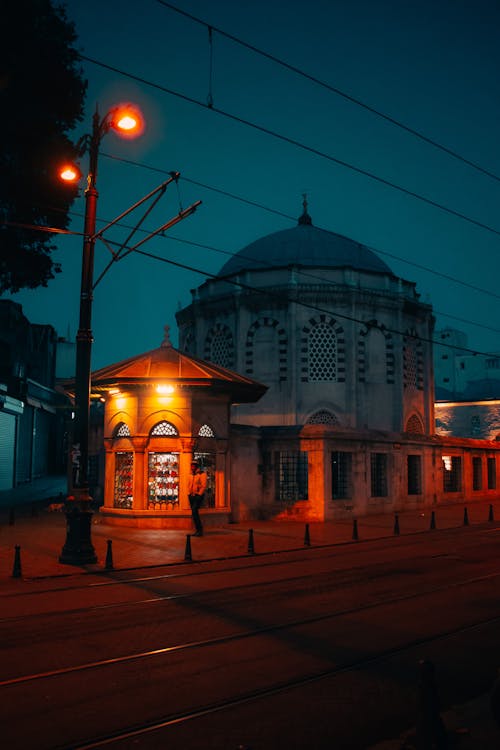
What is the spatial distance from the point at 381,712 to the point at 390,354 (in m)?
34.8

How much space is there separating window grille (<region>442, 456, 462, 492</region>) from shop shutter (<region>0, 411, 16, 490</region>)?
25.7 metres

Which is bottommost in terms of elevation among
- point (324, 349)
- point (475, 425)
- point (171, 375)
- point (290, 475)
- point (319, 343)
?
point (290, 475)

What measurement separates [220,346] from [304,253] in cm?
830

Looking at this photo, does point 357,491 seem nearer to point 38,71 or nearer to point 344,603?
point 344,603

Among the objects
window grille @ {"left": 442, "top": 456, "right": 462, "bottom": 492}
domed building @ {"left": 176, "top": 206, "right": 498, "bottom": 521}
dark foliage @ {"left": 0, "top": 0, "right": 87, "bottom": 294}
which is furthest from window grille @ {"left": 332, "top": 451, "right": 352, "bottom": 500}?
dark foliage @ {"left": 0, "top": 0, "right": 87, "bottom": 294}

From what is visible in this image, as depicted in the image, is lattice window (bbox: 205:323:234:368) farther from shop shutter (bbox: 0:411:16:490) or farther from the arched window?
shop shutter (bbox: 0:411:16:490)

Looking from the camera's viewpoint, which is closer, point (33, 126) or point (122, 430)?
point (33, 126)

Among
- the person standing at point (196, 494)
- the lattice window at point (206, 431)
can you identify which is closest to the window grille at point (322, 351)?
the lattice window at point (206, 431)

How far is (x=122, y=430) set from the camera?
2344 centimetres

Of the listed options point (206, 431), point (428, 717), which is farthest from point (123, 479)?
point (428, 717)

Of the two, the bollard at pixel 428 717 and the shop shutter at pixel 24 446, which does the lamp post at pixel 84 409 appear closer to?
the bollard at pixel 428 717

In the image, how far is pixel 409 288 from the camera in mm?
41906

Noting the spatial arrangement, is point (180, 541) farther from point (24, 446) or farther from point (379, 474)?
point (24, 446)

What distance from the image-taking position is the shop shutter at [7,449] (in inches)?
1622
